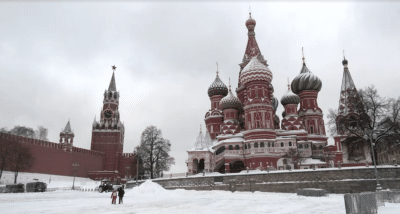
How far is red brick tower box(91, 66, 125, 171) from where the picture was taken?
67.2 m

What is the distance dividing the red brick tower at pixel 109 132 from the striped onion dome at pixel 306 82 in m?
41.7

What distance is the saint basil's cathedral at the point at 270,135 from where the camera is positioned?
123 feet

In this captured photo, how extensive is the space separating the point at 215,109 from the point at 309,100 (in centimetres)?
1561

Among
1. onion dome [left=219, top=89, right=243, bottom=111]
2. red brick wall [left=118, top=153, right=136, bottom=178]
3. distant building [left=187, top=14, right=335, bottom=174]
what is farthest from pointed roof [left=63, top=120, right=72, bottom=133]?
onion dome [left=219, top=89, right=243, bottom=111]

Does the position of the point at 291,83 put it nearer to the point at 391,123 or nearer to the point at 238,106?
the point at 238,106

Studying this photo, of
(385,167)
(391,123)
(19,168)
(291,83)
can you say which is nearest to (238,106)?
(291,83)

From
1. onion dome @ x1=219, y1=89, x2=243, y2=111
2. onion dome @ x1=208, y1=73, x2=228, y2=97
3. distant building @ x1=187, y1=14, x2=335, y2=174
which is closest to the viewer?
distant building @ x1=187, y1=14, x2=335, y2=174

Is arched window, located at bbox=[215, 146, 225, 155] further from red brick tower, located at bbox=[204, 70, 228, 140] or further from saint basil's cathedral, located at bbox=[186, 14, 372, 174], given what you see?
red brick tower, located at bbox=[204, 70, 228, 140]

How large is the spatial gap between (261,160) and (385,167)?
610 inches

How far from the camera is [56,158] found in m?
52.1

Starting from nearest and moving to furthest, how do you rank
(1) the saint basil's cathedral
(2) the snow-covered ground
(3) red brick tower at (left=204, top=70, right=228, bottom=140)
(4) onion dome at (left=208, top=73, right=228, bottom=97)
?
(2) the snow-covered ground, (1) the saint basil's cathedral, (3) red brick tower at (left=204, top=70, right=228, bottom=140), (4) onion dome at (left=208, top=73, right=228, bottom=97)

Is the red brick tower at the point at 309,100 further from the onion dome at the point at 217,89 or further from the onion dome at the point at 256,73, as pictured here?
the onion dome at the point at 217,89

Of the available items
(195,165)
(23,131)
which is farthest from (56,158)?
(195,165)

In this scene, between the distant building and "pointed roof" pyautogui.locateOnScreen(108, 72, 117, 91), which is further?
"pointed roof" pyautogui.locateOnScreen(108, 72, 117, 91)
